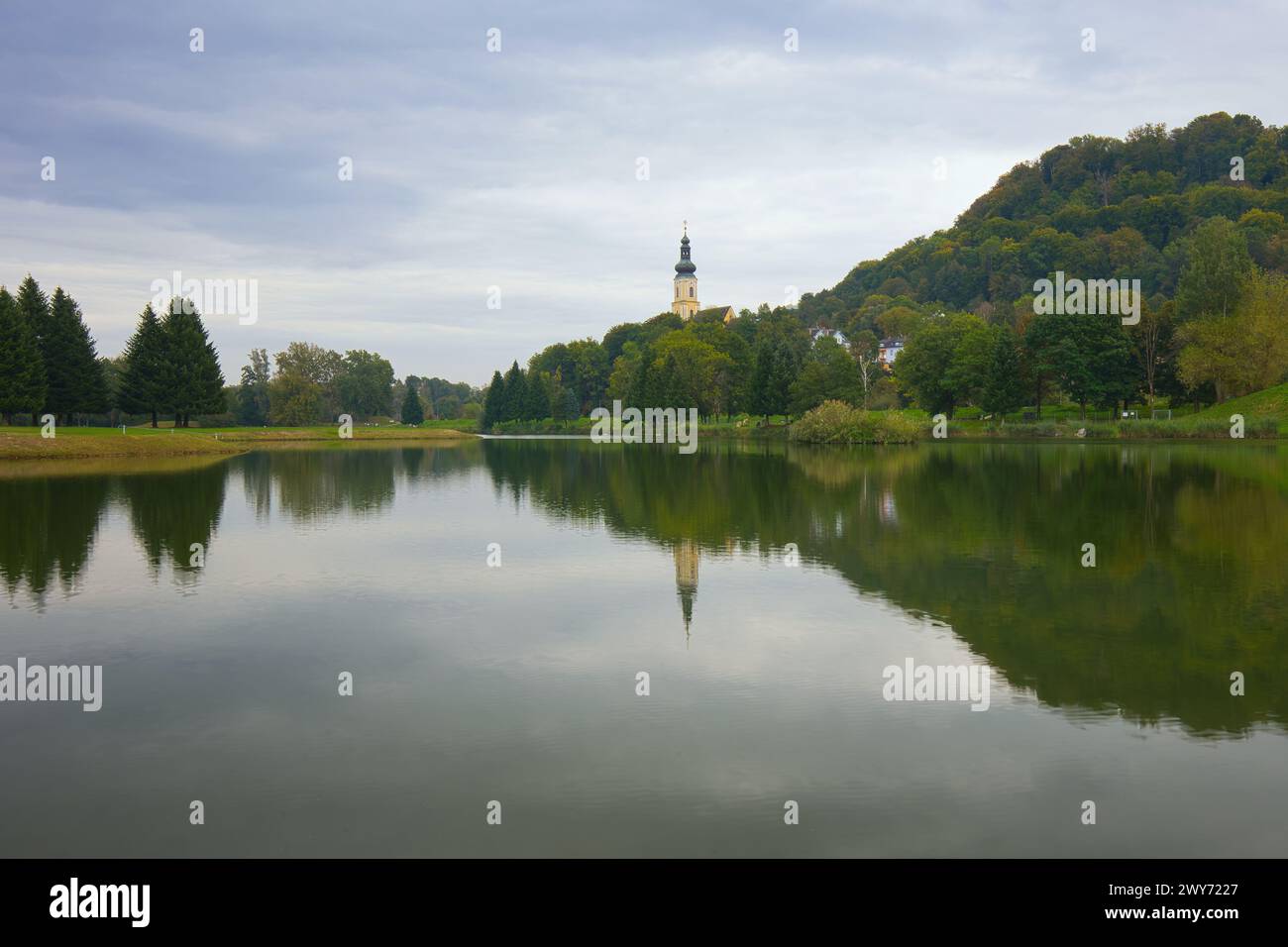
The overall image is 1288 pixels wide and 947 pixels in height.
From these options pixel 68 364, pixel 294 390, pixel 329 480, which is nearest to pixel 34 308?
pixel 68 364

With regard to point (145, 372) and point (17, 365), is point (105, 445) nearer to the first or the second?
point (17, 365)

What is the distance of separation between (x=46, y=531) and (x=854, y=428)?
191 feet

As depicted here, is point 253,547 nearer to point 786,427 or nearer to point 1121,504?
point 1121,504

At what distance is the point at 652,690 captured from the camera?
8883mm

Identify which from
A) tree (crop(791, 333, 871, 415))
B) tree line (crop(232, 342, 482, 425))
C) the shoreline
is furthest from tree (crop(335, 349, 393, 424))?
tree (crop(791, 333, 871, 415))

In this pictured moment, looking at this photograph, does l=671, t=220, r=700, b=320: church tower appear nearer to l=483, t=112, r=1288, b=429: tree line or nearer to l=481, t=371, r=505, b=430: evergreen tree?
l=483, t=112, r=1288, b=429: tree line

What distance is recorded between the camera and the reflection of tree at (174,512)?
1762cm

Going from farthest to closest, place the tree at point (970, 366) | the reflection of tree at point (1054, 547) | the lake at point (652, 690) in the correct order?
the tree at point (970, 366) < the reflection of tree at point (1054, 547) < the lake at point (652, 690)

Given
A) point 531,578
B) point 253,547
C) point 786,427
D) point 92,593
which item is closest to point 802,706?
point 531,578

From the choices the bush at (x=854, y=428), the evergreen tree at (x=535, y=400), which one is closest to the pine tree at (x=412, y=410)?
the evergreen tree at (x=535, y=400)

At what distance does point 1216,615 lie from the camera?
38.3 feet

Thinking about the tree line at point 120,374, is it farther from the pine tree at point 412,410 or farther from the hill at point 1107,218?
the hill at point 1107,218

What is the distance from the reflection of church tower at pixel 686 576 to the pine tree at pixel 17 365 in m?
65.7
